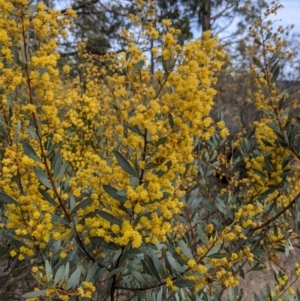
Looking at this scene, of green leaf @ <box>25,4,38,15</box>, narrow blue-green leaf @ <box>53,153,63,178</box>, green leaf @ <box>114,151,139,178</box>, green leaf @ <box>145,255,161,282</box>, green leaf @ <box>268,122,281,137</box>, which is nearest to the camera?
green leaf @ <box>25,4,38,15</box>

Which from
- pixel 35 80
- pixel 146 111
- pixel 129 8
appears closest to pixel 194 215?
pixel 146 111

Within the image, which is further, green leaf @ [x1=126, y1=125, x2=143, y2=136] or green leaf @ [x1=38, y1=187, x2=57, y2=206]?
green leaf @ [x1=38, y1=187, x2=57, y2=206]

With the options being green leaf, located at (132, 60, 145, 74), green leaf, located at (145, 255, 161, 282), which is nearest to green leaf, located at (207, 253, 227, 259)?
green leaf, located at (145, 255, 161, 282)

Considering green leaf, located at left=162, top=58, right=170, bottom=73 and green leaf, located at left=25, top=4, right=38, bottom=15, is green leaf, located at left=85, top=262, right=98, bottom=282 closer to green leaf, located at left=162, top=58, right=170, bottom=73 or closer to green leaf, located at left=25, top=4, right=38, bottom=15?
green leaf, located at left=162, top=58, right=170, bottom=73

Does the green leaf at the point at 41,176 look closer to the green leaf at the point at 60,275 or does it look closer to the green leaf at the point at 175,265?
the green leaf at the point at 60,275

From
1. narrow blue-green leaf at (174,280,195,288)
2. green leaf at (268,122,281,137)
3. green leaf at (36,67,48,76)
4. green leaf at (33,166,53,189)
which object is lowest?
narrow blue-green leaf at (174,280,195,288)

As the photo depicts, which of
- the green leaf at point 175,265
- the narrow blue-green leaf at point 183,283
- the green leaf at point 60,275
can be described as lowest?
the narrow blue-green leaf at point 183,283

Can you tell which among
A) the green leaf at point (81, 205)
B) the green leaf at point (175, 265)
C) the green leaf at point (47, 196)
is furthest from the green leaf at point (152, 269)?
the green leaf at point (47, 196)

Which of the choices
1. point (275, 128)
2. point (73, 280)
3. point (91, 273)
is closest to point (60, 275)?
point (73, 280)

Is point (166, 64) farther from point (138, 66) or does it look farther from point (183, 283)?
point (183, 283)

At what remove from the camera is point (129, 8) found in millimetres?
10055

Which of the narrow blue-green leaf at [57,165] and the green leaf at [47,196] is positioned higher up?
the narrow blue-green leaf at [57,165]

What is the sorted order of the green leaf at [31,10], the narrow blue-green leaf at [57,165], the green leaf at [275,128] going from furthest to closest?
the green leaf at [275,128] → the narrow blue-green leaf at [57,165] → the green leaf at [31,10]

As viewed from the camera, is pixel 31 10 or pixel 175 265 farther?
pixel 175 265
